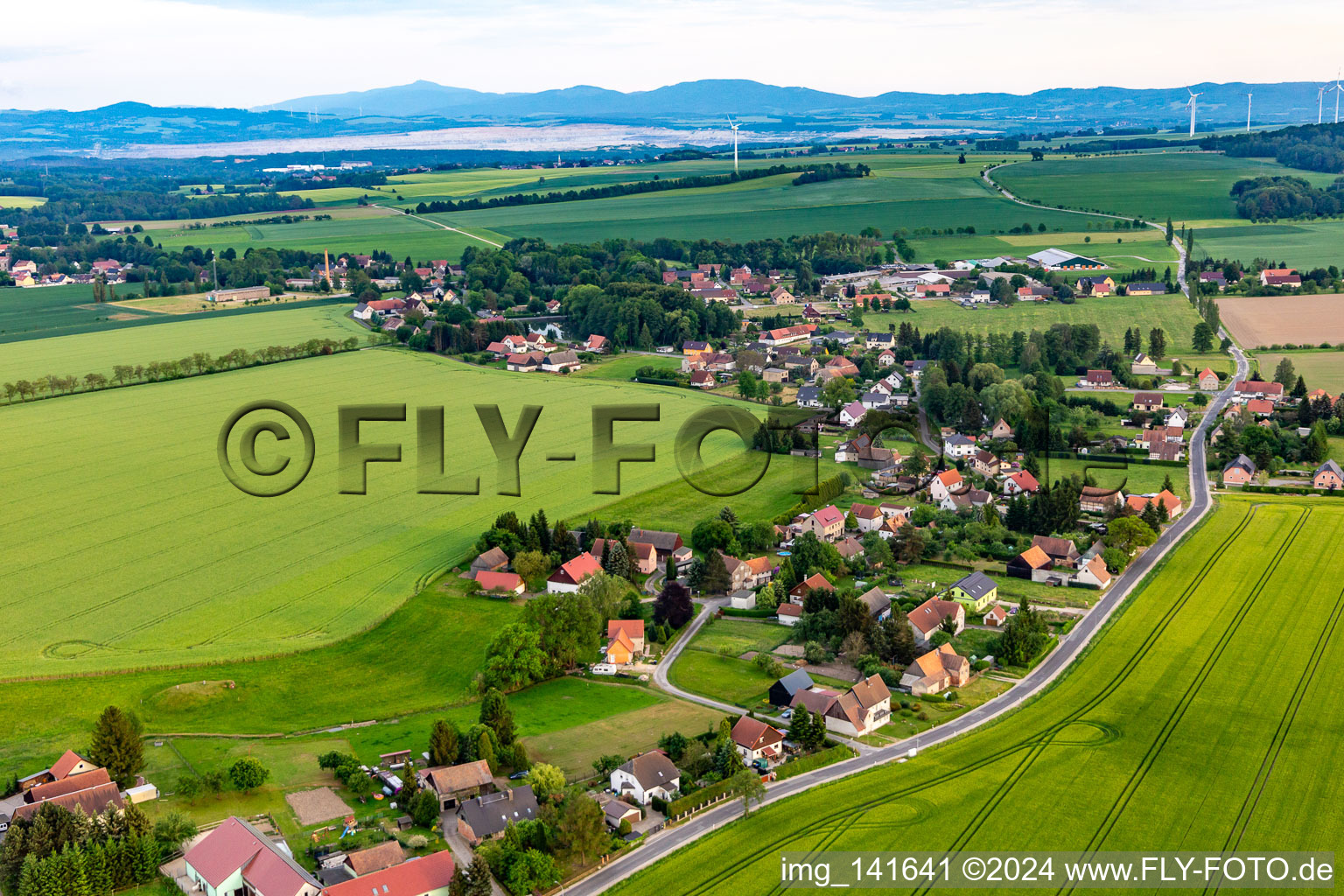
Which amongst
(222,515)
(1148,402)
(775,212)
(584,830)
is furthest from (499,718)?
(775,212)

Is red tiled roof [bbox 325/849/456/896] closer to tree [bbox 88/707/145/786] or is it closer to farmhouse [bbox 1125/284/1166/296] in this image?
tree [bbox 88/707/145/786]

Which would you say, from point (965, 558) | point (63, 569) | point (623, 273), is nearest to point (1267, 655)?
point (965, 558)

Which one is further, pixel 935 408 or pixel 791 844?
pixel 935 408

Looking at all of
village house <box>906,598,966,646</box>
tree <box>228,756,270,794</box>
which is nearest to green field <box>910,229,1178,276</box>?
village house <box>906,598,966,646</box>

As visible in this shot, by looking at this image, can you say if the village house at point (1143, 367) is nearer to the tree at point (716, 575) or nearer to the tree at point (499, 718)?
the tree at point (716, 575)

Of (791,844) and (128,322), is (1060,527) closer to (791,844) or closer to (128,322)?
(791,844)
